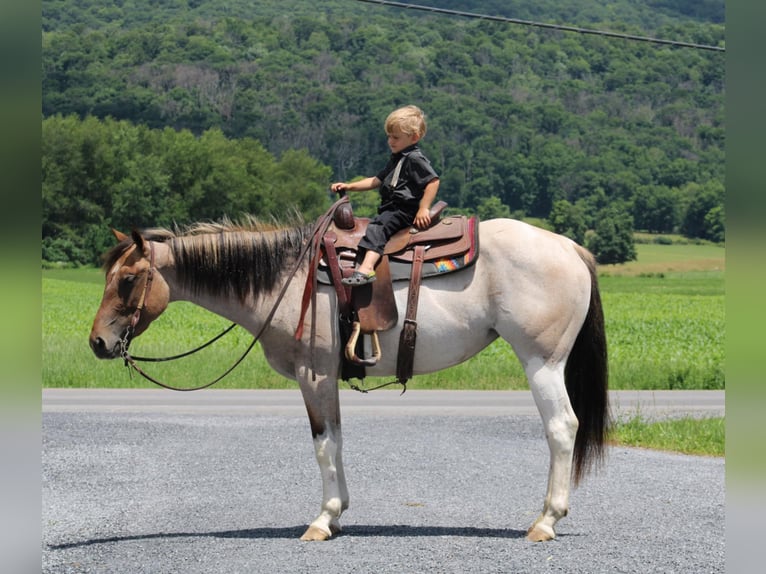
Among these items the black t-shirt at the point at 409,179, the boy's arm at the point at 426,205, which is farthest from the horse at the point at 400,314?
the black t-shirt at the point at 409,179

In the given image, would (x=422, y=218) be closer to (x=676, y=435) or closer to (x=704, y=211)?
(x=676, y=435)

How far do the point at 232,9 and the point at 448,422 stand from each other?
4931 inches

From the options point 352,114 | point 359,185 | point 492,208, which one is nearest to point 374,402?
point 359,185

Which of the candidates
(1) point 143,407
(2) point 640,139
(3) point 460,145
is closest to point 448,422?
(1) point 143,407

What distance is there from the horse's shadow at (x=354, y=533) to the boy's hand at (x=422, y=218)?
1.96 m

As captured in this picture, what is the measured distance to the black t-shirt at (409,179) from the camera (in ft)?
23.3

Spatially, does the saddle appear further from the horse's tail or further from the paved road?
the paved road

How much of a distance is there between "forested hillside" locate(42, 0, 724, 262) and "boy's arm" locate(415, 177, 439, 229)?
6269 cm

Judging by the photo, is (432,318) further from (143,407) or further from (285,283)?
(143,407)

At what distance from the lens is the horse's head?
279 inches

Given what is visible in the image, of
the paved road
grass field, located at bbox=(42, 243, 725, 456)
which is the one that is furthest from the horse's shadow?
the paved road

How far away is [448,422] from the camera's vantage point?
13.8 metres

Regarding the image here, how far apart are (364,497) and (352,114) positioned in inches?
3448

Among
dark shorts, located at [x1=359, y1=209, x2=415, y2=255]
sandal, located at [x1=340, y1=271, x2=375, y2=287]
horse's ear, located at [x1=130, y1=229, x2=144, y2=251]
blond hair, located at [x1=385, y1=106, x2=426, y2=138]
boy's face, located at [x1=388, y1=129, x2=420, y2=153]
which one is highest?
blond hair, located at [x1=385, y1=106, x2=426, y2=138]
